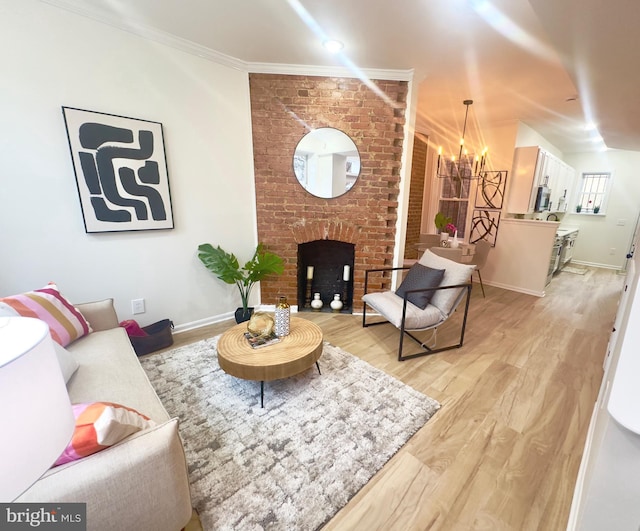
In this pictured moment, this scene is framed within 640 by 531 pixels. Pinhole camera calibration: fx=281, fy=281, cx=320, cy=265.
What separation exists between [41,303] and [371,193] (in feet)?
9.48

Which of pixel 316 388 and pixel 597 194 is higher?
pixel 597 194

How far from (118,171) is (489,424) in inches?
130

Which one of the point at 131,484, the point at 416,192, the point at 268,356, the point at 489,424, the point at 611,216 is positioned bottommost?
the point at 489,424

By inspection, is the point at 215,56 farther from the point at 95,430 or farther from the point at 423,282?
the point at 95,430

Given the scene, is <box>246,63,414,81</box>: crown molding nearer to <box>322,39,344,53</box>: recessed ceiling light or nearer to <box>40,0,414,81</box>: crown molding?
<box>40,0,414,81</box>: crown molding

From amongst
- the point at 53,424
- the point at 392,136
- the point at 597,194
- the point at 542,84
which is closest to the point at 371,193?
the point at 392,136

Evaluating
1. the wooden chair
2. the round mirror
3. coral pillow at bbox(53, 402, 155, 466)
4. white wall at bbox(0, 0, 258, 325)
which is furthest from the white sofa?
the round mirror

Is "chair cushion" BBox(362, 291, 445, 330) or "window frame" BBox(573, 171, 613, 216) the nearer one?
"chair cushion" BBox(362, 291, 445, 330)

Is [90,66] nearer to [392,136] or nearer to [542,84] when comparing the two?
[392,136]

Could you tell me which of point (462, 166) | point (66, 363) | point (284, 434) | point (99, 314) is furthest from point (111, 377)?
point (462, 166)

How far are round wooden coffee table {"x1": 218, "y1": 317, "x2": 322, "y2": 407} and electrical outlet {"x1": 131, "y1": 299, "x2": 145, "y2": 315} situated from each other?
109 centimetres

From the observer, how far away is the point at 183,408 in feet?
6.06

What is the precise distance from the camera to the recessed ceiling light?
2362mm

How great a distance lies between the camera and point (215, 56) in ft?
8.64
